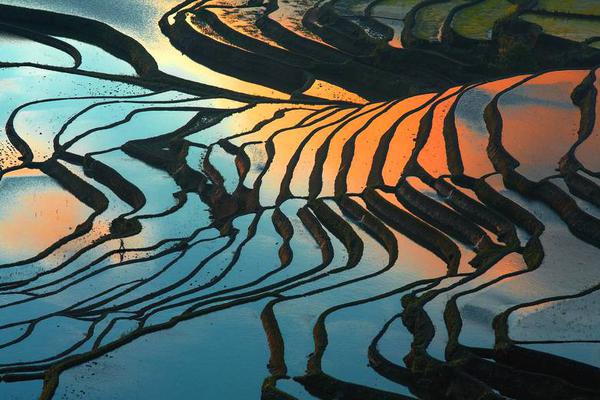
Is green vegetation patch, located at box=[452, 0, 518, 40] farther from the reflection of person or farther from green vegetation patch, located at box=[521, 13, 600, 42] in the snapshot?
the reflection of person

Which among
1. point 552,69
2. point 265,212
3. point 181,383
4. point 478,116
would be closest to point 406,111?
point 478,116

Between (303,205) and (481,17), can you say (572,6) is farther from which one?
(303,205)

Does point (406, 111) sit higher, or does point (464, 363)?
point (406, 111)

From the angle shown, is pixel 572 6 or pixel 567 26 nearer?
pixel 567 26

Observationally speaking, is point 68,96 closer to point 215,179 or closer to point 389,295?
point 215,179

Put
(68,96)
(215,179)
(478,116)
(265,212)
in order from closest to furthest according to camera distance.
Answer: (265,212)
(215,179)
(478,116)
(68,96)

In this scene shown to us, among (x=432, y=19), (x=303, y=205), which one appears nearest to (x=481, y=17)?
(x=432, y=19)
